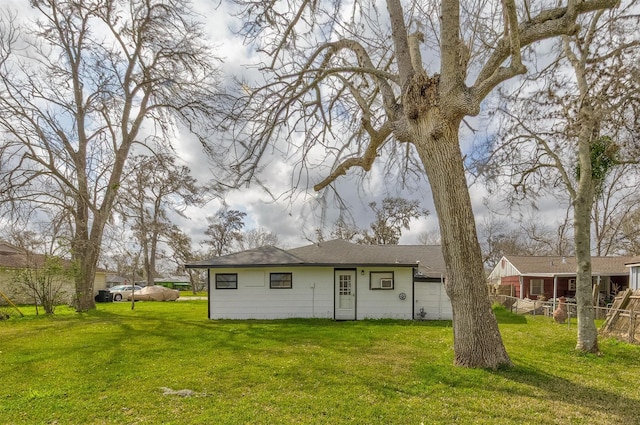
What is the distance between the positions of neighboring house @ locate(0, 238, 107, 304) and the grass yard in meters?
8.23

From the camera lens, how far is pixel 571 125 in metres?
6.59

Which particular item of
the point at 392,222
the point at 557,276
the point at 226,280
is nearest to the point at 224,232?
the point at 392,222

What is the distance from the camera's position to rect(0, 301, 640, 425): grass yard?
4.18 m

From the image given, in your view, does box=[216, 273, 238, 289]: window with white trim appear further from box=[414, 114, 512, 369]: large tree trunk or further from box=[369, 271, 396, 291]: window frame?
box=[414, 114, 512, 369]: large tree trunk

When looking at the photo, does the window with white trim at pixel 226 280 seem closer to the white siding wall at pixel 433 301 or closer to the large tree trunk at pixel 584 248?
the white siding wall at pixel 433 301

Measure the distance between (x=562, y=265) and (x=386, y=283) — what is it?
14.3 m

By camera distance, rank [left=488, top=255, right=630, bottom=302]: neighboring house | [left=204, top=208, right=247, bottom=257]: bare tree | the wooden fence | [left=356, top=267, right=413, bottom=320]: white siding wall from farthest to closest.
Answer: [left=204, top=208, right=247, bottom=257]: bare tree, [left=488, top=255, right=630, bottom=302]: neighboring house, [left=356, top=267, right=413, bottom=320]: white siding wall, the wooden fence

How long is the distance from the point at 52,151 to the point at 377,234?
22.7 meters

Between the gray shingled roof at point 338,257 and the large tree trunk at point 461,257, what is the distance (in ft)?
23.8

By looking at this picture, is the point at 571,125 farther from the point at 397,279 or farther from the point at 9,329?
the point at 9,329

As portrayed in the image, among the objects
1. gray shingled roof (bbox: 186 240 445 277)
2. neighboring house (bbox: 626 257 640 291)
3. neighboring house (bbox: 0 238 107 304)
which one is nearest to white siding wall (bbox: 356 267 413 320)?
gray shingled roof (bbox: 186 240 445 277)

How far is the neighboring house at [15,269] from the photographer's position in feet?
52.7

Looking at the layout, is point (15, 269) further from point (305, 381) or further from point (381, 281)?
point (305, 381)

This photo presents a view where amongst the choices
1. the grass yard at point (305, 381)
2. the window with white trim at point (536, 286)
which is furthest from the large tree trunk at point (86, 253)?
the window with white trim at point (536, 286)
